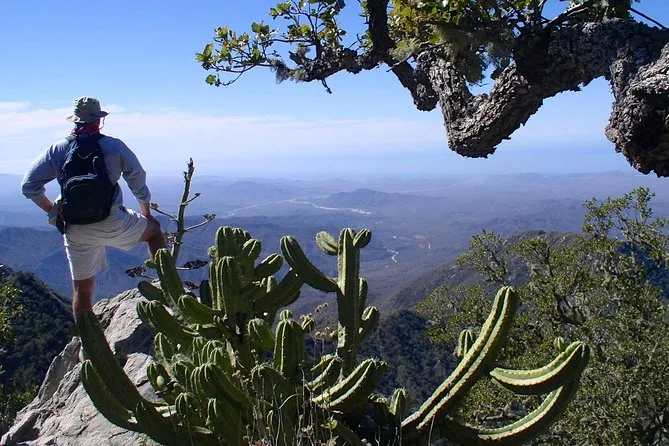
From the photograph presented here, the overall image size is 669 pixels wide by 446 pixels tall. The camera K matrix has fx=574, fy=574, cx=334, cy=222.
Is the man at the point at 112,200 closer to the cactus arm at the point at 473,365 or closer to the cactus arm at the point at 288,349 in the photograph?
the cactus arm at the point at 288,349

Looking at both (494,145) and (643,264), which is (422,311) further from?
(494,145)

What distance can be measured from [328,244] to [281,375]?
1130mm

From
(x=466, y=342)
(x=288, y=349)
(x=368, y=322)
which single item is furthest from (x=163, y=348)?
(x=466, y=342)

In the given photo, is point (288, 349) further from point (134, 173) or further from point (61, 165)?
point (61, 165)

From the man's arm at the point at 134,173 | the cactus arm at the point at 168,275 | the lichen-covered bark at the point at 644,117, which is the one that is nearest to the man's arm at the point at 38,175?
the man's arm at the point at 134,173

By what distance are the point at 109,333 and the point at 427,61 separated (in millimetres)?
4653

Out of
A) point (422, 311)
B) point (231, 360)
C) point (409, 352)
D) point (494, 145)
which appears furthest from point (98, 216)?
point (409, 352)

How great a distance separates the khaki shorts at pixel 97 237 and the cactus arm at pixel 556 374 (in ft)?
13.7

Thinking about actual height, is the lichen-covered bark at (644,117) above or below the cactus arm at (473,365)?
above

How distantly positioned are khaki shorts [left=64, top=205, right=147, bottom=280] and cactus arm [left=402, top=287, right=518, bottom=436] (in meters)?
3.73

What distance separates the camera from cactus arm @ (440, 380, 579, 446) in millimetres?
2746

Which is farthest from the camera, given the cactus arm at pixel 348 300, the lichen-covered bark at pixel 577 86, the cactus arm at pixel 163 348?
the cactus arm at pixel 163 348

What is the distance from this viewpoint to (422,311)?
12711 mm

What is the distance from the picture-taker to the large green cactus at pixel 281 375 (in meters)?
2.73
